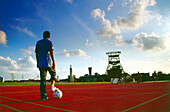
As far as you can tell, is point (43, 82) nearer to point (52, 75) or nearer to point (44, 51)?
point (52, 75)

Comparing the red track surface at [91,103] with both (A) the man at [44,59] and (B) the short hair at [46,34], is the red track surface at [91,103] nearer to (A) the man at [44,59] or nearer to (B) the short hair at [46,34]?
(A) the man at [44,59]

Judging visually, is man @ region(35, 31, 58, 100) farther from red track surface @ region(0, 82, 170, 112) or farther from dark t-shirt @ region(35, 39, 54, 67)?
red track surface @ region(0, 82, 170, 112)

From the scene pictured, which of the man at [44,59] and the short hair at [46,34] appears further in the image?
the short hair at [46,34]

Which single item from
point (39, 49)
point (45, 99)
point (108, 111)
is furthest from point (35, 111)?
point (39, 49)

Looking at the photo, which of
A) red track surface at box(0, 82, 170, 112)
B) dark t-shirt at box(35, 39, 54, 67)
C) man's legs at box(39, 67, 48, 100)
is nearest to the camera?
red track surface at box(0, 82, 170, 112)

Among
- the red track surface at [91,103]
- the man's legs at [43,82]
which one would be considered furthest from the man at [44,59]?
the red track surface at [91,103]

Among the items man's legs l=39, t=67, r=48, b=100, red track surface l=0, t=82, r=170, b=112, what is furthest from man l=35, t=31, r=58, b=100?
red track surface l=0, t=82, r=170, b=112

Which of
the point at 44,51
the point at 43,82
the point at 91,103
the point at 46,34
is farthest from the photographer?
the point at 46,34

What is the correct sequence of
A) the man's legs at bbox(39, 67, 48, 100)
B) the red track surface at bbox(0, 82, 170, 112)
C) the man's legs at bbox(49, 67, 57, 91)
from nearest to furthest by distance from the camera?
the red track surface at bbox(0, 82, 170, 112)
the man's legs at bbox(39, 67, 48, 100)
the man's legs at bbox(49, 67, 57, 91)

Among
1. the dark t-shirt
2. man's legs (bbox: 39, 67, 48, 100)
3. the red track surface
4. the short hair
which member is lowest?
the red track surface

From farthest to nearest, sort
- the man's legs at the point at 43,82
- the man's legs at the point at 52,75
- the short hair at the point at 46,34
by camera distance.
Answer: the short hair at the point at 46,34, the man's legs at the point at 52,75, the man's legs at the point at 43,82

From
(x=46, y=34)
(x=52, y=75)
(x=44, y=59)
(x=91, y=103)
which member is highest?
(x=46, y=34)

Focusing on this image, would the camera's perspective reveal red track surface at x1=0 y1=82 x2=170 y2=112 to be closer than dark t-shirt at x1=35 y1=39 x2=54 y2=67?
Yes

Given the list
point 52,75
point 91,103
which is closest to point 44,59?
point 52,75
